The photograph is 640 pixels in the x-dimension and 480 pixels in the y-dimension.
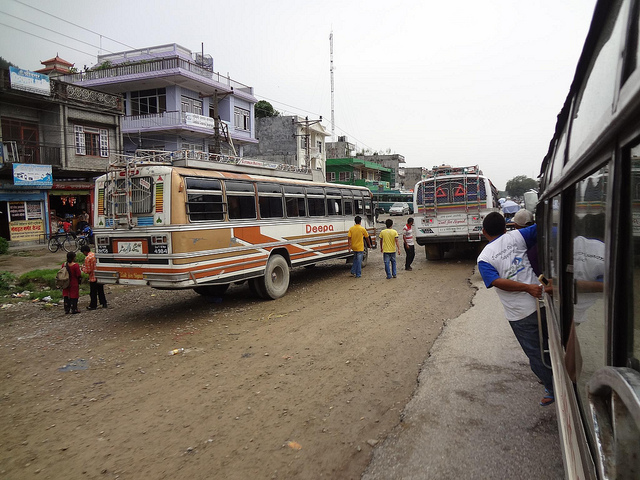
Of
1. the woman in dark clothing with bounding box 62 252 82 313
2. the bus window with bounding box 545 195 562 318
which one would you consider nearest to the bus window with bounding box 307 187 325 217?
the woman in dark clothing with bounding box 62 252 82 313

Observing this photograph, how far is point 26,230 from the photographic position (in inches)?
803

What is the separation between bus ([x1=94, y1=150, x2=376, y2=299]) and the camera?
23.4ft

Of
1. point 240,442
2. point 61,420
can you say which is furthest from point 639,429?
point 61,420

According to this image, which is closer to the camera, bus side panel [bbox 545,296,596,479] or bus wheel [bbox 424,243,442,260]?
bus side panel [bbox 545,296,596,479]

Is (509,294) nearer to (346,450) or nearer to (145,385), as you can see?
(346,450)

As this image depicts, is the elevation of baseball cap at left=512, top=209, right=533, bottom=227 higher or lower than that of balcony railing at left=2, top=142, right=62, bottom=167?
lower

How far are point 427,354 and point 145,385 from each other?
130 inches

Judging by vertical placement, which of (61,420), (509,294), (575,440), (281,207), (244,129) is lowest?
(61,420)

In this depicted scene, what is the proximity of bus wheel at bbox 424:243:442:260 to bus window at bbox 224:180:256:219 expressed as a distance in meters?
7.47

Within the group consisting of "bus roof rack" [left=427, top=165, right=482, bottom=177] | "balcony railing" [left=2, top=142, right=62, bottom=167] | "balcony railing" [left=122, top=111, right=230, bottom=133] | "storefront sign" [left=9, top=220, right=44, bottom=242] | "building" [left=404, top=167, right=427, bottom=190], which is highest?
"building" [left=404, top=167, right=427, bottom=190]

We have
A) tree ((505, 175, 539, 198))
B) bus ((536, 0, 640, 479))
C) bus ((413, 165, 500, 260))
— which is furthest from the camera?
tree ((505, 175, 539, 198))

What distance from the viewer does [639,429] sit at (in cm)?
88

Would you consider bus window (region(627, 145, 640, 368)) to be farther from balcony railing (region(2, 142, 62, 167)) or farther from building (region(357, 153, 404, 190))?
building (region(357, 153, 404, 190))

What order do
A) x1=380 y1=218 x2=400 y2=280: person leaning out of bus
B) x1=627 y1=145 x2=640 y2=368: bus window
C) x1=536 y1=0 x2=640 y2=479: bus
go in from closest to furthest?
1. x1=536 y1=0 x2=640 y2=479: bus
2. x1=627 y1=145 x2=640 y2=368: bus window
3. x1=380 y1=218 x2=400 y2=280: person leaning out of bus
